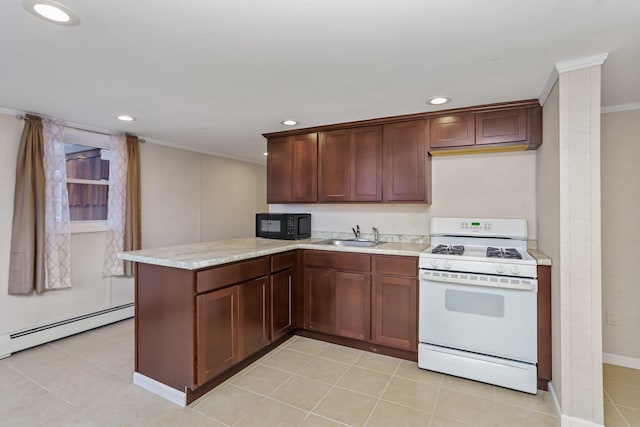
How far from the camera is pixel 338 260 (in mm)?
3023

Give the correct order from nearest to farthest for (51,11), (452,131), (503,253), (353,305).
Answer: (51,11)
(503,253)
(452,131)
(353,305)

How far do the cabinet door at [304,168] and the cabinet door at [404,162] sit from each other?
79 cm

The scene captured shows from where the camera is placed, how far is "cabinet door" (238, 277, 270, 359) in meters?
2.50

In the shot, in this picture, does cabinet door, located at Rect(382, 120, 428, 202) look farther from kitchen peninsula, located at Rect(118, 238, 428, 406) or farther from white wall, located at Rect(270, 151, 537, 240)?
kitchen peninsula, located at Rect(118, 238, 428, 406)

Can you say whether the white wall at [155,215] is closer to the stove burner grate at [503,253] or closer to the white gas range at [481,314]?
the white gas range at [481,314]

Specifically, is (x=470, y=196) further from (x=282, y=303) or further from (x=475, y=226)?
(x=282, y=303)

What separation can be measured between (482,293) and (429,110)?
161cm

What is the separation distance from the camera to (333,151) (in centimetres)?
341

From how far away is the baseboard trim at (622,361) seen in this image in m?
2.65

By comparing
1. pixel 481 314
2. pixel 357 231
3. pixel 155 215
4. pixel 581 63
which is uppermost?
pixel 581 63

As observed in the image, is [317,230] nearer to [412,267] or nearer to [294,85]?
[412,267]

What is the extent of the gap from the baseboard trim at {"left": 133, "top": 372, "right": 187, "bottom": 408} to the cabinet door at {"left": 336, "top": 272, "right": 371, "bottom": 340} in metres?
1.42

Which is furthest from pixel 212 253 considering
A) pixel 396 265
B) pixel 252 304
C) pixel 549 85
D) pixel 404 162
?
pixel 549 85

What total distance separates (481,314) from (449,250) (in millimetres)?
555
